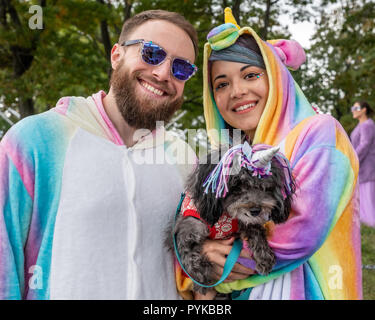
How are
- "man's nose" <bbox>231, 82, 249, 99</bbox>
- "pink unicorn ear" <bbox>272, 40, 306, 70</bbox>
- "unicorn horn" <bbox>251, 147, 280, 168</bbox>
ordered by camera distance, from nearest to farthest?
"unicorn horn" <bbox>251, 147, 280, 168</bbox> < "man's nose" <bbox>231, 82, 249, 99</bbox> < "pink unicorn ear" <bbox>272, 40, 306, 70</bbox>

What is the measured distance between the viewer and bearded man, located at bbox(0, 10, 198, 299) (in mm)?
2066

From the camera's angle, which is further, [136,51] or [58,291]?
[136,51]

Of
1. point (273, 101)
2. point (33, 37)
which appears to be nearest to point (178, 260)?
point (273, 101)

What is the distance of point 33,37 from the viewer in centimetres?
881

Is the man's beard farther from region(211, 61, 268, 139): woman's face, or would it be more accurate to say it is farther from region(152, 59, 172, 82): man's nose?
region(211, 61, 268, 139): woman's face

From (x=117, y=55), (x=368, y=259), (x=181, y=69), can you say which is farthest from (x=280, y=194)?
(x=368, y=259)

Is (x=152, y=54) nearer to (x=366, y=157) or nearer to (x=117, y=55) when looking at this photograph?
(x=117, y=55)

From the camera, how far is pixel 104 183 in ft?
7.32

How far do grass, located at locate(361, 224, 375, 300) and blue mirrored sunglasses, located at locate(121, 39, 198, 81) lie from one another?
4781mm

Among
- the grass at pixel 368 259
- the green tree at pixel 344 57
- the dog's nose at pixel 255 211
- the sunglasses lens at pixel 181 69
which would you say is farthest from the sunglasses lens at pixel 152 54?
the green tree at pixel 344 57

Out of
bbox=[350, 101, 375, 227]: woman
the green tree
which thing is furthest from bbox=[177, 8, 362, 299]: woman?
the green tree

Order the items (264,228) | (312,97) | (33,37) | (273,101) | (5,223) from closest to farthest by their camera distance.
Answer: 1. (5,223)
2. (264,228)
3. (273,101)
4. (33,37)
5. (312,97)
